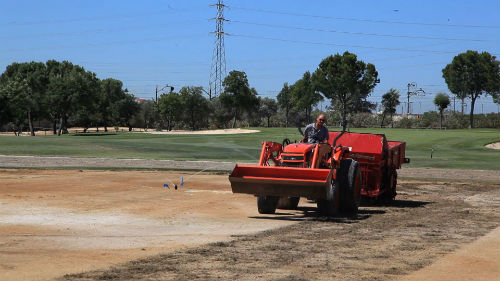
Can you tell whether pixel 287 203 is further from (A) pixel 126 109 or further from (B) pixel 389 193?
(A) pixel 126 109

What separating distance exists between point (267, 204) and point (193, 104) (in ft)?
322

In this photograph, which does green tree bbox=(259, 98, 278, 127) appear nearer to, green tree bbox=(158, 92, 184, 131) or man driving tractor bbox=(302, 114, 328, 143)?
green tree bbox=(158, 92, 184, 131)

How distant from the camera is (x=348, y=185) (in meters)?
15.6

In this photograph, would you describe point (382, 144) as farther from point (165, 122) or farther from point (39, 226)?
point (165, 122)

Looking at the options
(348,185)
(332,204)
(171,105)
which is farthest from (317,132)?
(171,105)

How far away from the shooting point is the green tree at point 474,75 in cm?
10781

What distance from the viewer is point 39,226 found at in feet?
42.9

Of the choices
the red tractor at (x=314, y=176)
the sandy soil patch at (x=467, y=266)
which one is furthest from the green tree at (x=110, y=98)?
the sandy soil patch at (x=467, y=266)

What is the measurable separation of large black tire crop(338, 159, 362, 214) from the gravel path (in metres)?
14.9

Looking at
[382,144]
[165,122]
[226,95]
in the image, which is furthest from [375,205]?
[165,122]

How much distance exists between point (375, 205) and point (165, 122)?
112 metres

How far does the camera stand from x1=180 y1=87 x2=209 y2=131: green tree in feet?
369

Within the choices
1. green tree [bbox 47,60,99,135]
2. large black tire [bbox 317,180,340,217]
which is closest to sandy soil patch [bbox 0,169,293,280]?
large black tire [bbox 317,180,340,217]

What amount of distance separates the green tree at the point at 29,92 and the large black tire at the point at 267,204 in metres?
78.9
